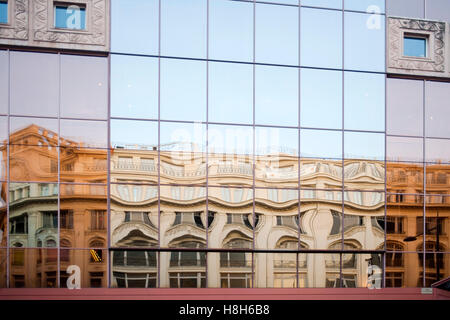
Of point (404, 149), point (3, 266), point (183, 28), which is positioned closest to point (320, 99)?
point (404, 149)

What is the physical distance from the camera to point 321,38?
15906mm

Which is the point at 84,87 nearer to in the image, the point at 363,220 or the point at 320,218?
the point at 320,218

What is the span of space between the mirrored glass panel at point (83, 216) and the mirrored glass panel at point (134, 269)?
738 mm

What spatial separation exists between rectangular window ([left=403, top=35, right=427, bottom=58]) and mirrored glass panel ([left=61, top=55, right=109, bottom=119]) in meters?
11.3

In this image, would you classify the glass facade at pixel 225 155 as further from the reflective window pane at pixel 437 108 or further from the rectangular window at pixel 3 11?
the rectangular window at pixel 3 11

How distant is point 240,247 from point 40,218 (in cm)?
686

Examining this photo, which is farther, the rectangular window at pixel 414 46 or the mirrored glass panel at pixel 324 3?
the rectangular window at pixel 414 46

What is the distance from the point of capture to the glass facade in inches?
568

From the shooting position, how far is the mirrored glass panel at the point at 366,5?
52.9 feet

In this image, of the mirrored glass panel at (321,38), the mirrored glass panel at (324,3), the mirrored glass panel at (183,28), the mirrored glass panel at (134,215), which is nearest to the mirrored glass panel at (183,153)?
the mirrored glass panel at (134,215)

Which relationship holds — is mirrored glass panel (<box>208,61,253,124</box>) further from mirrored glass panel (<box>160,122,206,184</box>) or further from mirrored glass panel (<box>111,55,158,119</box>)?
mirrored glass panel (<box>111,55,158,119</box>)

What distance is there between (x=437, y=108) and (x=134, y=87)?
37.7 feet
